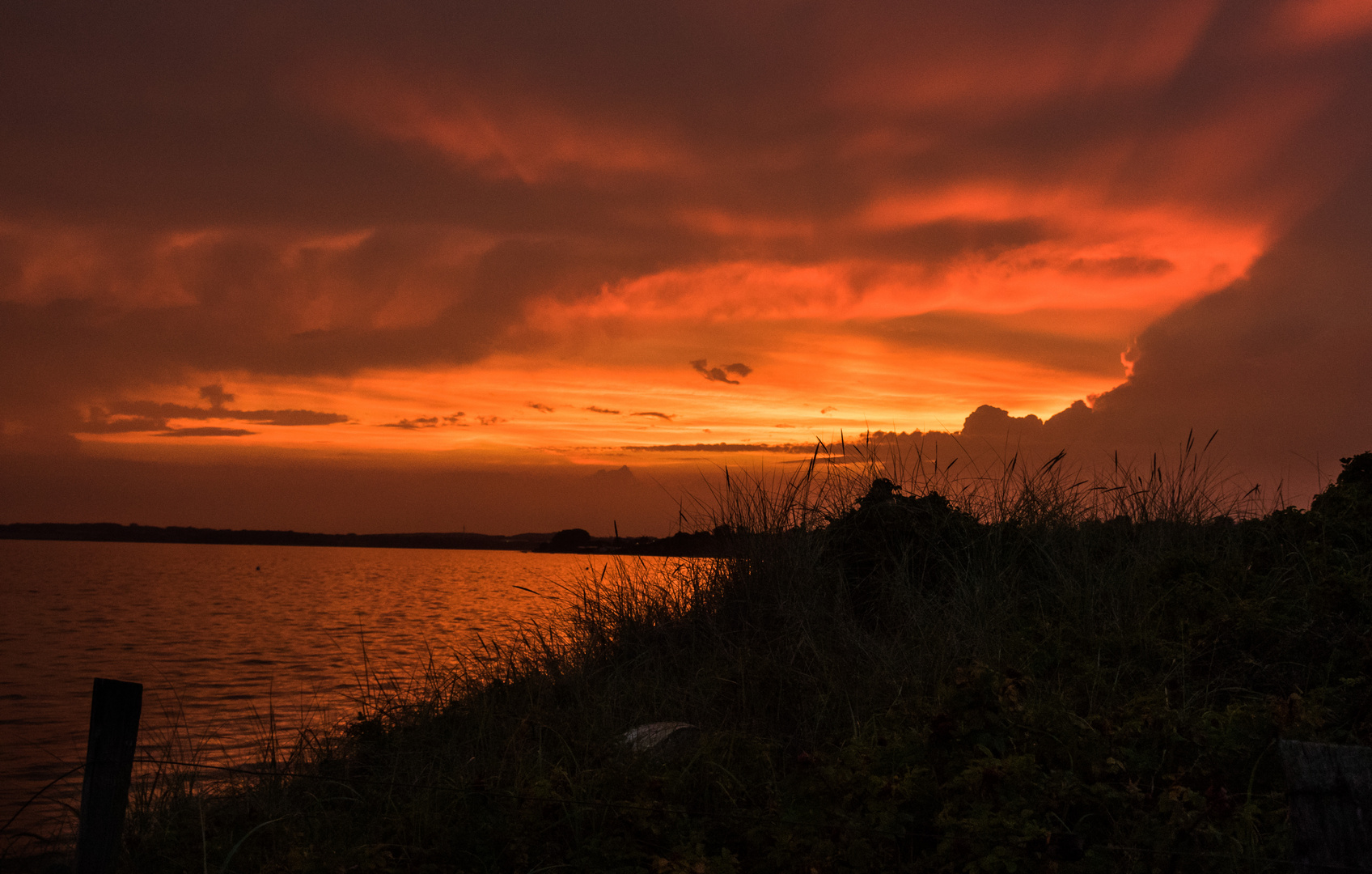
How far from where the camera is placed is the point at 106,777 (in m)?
4.54

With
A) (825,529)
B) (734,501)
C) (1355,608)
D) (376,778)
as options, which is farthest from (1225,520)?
(376,778)

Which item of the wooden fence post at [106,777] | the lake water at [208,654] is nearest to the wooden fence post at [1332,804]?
the wooden fence post at [106,777]

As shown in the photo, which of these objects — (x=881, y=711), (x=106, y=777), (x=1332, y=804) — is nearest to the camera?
(x=1332, y=804)

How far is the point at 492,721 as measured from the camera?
814 centimetres

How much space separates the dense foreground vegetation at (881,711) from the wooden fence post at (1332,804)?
1034 millimetres

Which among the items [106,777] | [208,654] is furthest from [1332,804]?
[208,654]

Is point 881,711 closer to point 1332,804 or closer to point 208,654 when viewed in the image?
point 1332,804

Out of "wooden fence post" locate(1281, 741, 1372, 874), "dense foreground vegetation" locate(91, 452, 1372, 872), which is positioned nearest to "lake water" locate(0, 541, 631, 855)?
"dense foreground vegetation" locate(91, 452, 1372, 872)

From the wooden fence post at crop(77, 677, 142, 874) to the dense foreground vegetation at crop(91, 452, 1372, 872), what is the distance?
52 centimetres

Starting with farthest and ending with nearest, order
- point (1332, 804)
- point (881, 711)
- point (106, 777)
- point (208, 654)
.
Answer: point (208, 654) → point (881, 711) → point (106, 777) → point (1332, 804)

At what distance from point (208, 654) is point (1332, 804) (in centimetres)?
2442

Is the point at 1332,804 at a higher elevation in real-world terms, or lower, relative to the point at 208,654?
higher

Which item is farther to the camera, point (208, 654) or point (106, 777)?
→ point (208, 654)

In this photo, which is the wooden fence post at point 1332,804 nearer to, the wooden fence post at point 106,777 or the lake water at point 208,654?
the wooden fence post at point 106,777
